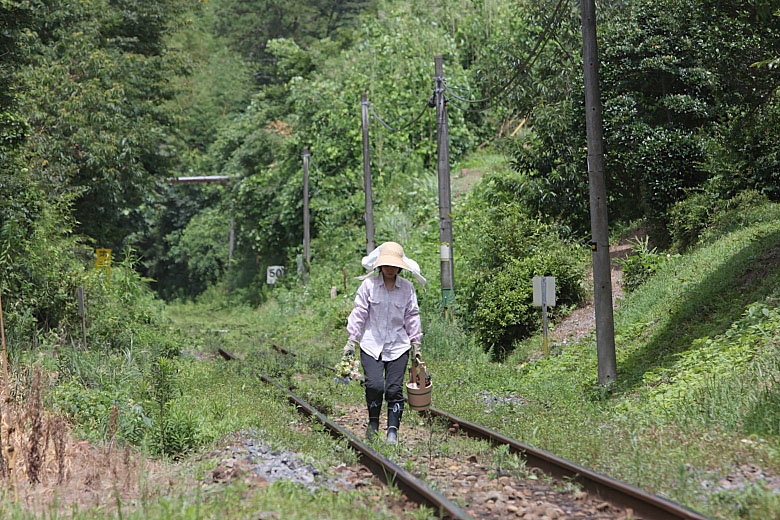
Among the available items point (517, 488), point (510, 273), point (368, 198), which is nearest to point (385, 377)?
point (517, 488)

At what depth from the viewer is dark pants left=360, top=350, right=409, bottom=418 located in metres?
8.52

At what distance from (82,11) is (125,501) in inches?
973

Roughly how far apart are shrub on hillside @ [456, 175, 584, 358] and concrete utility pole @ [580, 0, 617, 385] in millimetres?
5981

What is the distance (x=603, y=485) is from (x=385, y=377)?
280cm

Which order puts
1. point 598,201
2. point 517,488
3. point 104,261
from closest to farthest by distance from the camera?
point 517,488 < point 598,201 < point 104,261

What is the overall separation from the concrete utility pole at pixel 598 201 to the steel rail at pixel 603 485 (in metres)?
3.42

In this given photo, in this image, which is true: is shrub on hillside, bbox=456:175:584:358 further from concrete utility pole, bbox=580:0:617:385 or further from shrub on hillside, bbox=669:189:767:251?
concrete utility pole, bbox=580:0:617:385

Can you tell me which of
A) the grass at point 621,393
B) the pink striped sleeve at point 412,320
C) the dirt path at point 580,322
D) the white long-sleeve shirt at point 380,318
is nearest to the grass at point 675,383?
the grass at point 621,393

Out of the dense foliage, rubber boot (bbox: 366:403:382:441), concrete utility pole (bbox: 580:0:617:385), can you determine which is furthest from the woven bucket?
the dense foliage

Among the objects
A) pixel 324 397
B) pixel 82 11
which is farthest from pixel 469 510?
pixel 82 11

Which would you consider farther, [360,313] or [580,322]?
[580,322]

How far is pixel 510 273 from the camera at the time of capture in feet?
60.8

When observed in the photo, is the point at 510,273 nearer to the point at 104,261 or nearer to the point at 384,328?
the point at 384,328

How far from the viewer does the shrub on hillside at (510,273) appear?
18.1 m
